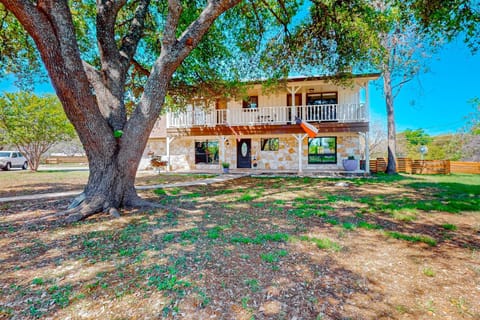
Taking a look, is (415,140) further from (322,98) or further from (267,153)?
(267,153)

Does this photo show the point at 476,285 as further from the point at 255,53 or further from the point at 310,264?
the point at 255,53

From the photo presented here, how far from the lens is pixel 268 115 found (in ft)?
47.6

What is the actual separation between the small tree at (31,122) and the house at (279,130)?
848 centimetres

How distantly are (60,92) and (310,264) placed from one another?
5004mm

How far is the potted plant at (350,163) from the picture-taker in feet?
43.6

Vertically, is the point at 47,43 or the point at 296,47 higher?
the point at 296,47

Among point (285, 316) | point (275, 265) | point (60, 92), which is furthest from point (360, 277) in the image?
point (60, 92)

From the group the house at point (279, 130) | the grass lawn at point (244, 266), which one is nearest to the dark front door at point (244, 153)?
the house at point (279, 130)

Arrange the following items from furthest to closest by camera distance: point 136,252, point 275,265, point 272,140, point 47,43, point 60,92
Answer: point 272,140, point 60,92, point 47,43, point 136,252, point 275,265

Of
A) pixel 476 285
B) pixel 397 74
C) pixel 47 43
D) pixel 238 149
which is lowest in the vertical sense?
pixel 476 285

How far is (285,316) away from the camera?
2025mm

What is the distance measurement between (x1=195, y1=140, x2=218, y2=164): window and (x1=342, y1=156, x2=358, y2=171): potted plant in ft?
27.9

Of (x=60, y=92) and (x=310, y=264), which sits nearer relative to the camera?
(x=310, y=264)

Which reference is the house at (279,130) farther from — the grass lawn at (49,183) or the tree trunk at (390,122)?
the grass lawn at (49,183)
